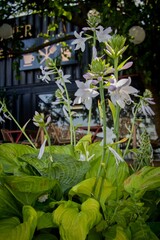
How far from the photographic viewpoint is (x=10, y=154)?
94 centimetres

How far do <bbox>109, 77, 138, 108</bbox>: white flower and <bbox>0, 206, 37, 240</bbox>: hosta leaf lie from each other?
25 cm

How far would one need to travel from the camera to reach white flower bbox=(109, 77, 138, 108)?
713mm

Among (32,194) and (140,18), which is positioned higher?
(140,18)

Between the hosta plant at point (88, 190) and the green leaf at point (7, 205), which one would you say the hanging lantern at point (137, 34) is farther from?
the green leaf at point (7, 205)

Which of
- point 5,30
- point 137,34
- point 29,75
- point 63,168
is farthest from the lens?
point 29,75

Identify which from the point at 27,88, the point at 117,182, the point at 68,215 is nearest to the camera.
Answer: the point at 68,215

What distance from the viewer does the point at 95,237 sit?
0.76 m

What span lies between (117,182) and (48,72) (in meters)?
0.34

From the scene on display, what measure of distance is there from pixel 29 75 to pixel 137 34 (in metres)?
3.58

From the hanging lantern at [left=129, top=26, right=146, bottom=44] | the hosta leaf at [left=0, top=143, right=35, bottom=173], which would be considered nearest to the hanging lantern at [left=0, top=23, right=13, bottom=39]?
the hanging lantern at [left=129, top=26, right=146, bottom=44]

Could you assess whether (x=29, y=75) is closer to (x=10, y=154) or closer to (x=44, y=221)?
(x=10, y=154)

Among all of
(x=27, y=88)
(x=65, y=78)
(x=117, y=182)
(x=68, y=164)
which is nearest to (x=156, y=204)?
(x=117, y=182)

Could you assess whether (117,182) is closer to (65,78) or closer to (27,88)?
(65,78)

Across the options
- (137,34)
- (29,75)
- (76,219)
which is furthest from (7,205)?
(29,75)
